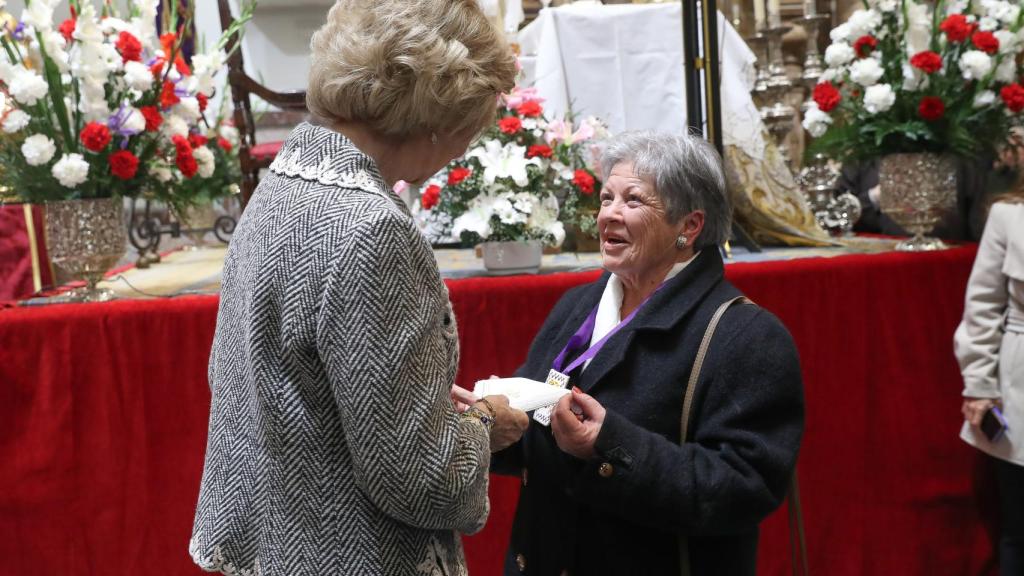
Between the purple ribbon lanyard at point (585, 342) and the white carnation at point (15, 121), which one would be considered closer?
the purple ribbon lanyard at point (585, 342)

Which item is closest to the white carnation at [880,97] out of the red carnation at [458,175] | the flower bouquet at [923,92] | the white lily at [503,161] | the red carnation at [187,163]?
the flower bouquet at [923,92]

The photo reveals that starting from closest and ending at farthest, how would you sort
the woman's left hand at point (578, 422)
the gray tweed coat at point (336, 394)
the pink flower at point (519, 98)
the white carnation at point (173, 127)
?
1. the gray tweed coat at point (336, 394)
2. the woman's left hand at point (578, 422)
3. the white carnation at point (173, 127)
4. the pink flower at point (519, 98)

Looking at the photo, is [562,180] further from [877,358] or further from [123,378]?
[123,378]

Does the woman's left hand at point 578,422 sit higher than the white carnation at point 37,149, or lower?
lower

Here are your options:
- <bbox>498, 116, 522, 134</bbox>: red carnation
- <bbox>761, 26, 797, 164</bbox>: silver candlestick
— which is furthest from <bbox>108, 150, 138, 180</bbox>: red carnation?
<bbox>761, 26, 797, 164</bbox>: silver candlestick

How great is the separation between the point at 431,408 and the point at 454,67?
1.39 feet

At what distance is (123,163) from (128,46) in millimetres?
333

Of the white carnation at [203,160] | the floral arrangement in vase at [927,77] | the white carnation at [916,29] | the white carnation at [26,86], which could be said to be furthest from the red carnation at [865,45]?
the white carnation at [26,86]

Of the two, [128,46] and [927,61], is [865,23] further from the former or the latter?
[128,46]

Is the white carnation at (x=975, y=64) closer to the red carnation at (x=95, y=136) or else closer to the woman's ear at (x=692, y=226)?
the woman's ear at (x=692, y=226)

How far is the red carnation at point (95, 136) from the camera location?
274 centimetres

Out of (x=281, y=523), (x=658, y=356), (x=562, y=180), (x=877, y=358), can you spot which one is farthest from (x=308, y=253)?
(x=877, y=358)

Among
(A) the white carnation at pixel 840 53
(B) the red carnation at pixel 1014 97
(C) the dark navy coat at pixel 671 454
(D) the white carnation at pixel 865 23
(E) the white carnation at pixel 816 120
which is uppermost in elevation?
(D) the white carnation at pixel 865 23

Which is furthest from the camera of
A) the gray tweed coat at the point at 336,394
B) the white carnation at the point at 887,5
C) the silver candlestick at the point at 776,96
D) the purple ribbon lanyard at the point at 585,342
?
the silver candlestick at the point at 776,96
